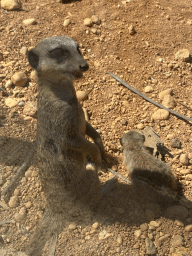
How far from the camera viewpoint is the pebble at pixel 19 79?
347cm

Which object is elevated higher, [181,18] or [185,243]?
[181,18]

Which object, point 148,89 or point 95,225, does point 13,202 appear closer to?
point 95,225

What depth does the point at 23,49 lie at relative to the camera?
380 centimetres

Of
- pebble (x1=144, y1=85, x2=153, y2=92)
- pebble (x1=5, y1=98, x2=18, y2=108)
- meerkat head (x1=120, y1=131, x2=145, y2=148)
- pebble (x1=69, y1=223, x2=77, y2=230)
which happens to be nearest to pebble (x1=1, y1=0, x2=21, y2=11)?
pebble (x1=5, y1=98, x2=18, y2=108)

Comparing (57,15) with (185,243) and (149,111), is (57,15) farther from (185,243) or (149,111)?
(185,243)

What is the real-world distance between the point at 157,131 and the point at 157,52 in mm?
1274

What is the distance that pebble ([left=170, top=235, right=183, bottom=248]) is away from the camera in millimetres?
2383

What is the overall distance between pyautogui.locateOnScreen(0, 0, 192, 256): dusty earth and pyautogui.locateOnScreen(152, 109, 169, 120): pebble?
0.19 feet

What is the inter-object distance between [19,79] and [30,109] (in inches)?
18.4

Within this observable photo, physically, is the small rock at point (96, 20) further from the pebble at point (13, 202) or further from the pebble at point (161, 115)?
the pebble at point (13, 202)

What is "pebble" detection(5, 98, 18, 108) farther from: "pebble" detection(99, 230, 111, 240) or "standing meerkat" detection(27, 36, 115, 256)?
"pebble" detection(99, 230, 111, 240)

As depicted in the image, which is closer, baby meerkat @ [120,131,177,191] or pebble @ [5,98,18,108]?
baby meerkat @ [120,131,177,191]

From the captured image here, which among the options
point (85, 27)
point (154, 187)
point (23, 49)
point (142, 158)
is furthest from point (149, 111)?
point (23, 49)

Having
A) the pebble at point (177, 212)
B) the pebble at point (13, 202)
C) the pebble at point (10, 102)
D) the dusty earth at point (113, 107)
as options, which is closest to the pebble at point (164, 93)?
the dusty earth at point (113, 107)
